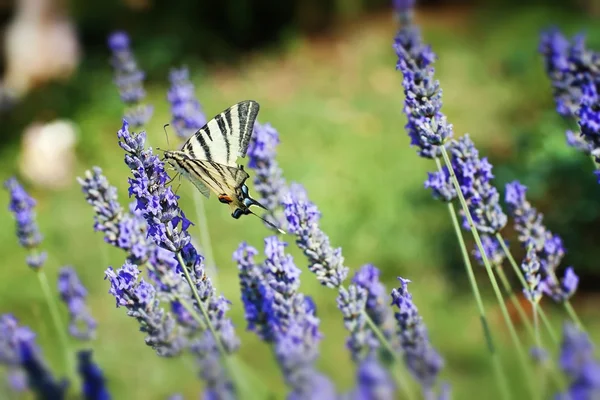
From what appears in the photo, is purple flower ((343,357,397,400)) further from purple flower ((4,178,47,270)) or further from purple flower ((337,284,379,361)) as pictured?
purple flower ((4,178,47,270))

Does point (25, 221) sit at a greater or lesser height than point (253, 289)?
greater

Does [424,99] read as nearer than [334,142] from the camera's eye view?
Yes

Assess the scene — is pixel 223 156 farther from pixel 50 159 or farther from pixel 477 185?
pixel 50 159

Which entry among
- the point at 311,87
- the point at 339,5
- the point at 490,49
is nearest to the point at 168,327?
the point at 311,87

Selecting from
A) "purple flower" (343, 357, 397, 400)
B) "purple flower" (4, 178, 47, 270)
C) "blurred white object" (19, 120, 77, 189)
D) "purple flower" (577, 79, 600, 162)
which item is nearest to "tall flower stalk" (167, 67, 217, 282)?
"purple flower" (4, 178, 47, 270)

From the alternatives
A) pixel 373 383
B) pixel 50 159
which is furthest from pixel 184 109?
pixel 50 159

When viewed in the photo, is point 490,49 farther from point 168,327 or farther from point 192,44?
point 168,327
